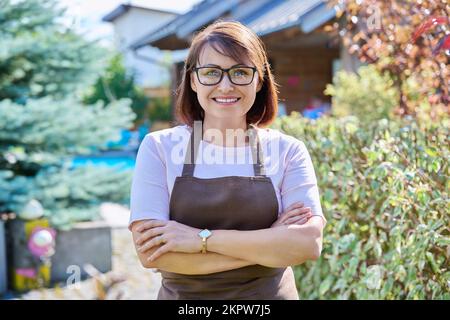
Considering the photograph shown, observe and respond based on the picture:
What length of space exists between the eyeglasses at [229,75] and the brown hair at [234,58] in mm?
37

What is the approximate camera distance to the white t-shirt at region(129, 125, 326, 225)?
2.28m

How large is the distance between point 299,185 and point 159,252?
0.54m

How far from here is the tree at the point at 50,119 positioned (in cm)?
606

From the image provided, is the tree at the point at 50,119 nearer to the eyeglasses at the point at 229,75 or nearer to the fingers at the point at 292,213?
the eyeglasses at the point at 229,75

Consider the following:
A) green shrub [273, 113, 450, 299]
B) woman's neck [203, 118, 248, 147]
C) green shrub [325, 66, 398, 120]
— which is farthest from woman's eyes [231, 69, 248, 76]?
green shrub [325, 66, 398, 120]

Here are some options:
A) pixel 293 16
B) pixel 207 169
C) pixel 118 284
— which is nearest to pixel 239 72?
pixel 207 169

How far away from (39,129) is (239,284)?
4.41 metres

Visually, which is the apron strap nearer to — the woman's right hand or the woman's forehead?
the woman's right hand

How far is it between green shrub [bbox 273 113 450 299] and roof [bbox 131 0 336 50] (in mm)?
5572

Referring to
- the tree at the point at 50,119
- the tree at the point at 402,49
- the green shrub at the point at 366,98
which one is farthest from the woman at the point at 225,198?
the green shrub at the point at 366,98

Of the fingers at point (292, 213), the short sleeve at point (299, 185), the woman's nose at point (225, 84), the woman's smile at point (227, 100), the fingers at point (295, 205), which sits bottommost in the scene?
the fingers at point (292, 213)

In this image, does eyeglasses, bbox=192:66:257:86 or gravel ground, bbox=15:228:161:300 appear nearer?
eyeglasses, bbox=192:66:257:86

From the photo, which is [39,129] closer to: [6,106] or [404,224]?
[6,106]
